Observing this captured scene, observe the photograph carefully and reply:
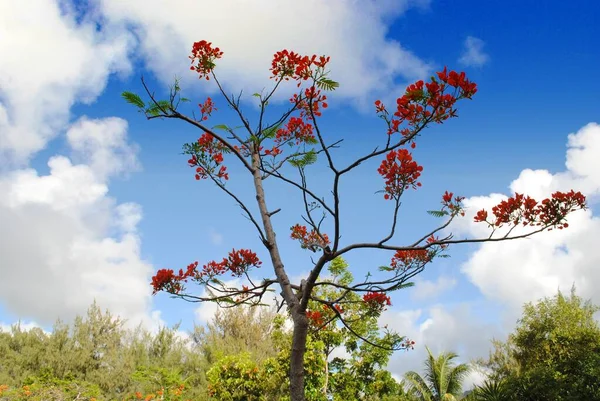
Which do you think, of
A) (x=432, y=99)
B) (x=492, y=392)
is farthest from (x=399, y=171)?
(x=492, y=392)

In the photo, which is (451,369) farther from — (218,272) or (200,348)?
(218,272)

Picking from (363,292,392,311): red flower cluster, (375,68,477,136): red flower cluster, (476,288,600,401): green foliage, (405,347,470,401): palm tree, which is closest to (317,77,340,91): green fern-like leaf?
(375,68,477,136): red flower cluster

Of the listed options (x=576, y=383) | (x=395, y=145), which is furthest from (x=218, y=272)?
(x=576, y=383)

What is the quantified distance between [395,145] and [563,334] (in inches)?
643

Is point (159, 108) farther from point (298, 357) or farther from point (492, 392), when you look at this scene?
point (492, 392)

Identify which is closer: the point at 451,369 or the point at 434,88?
the point at 434,88

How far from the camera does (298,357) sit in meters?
4.42

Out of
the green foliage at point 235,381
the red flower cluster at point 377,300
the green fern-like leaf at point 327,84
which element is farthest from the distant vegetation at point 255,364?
the green fern-like leaf at point 327,84

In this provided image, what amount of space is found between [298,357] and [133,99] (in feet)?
9.29

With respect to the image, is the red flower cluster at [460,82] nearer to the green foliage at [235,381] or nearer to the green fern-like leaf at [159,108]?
the green fern-like leaf at [159,108]

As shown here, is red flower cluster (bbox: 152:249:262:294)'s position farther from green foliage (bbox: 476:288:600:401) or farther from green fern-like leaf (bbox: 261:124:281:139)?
green foliage (bbox: 476:288:600:401)

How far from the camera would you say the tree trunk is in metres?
4.38

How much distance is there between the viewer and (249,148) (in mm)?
5594

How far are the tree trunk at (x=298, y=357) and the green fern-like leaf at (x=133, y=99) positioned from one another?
7.92 ft
